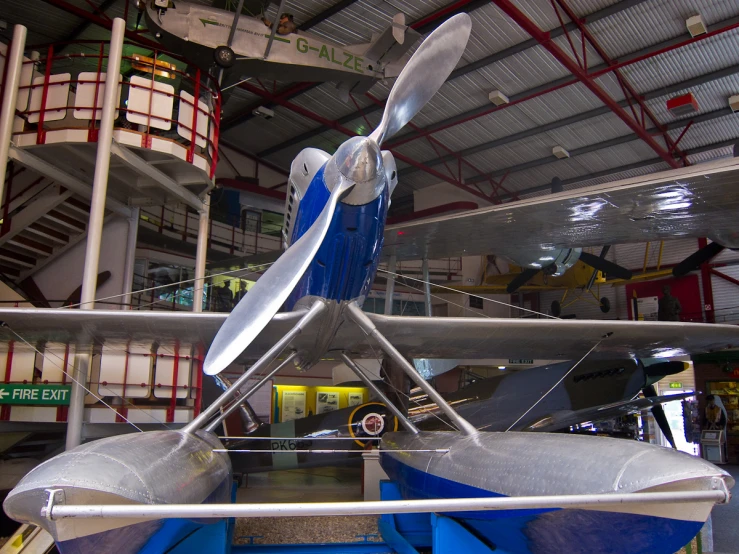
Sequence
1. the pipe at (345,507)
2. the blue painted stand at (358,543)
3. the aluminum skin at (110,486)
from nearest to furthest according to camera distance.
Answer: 1. the pipe at (345,507)
2. the aluminum skin at (110,486)
3. the blue painted stand at (358,543)

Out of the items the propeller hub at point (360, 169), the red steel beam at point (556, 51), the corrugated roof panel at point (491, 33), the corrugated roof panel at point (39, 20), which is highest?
the corrugated roof panel at point (39, 20)

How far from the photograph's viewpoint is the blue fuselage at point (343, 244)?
361 cm

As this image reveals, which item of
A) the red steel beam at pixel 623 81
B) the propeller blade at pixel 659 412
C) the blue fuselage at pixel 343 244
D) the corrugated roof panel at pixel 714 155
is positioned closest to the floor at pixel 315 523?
the propeller blade at pixel 659 412

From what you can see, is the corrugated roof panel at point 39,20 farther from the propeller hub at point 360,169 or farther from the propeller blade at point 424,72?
the propeller hub at point 360,169

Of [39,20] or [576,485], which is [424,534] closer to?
[576,485]

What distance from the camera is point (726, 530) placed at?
17.5 ft

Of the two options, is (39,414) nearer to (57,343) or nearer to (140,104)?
(57,343)

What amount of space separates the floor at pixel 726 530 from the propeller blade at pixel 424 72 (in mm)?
4314

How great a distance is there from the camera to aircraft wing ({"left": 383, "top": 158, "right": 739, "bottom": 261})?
6301mm

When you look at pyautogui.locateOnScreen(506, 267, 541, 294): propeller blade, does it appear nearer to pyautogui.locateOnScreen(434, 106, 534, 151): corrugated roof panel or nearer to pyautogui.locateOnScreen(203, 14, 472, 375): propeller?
pyautogui.locateOnScreen(434, 106, 534, 151): corrugated roof panel

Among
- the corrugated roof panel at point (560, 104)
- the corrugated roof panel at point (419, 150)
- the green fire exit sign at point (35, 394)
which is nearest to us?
the green fire exit sign at point (35, 394)

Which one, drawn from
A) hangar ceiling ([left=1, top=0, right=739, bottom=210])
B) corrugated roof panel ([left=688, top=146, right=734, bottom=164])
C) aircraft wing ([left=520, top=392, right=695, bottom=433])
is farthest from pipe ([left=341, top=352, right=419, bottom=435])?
corrugated roof panel ([left=688, top=146, right=734, bottom=164])

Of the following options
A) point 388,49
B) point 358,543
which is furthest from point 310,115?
point 358,543

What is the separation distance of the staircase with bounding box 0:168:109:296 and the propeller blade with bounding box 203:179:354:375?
5.02 metres
